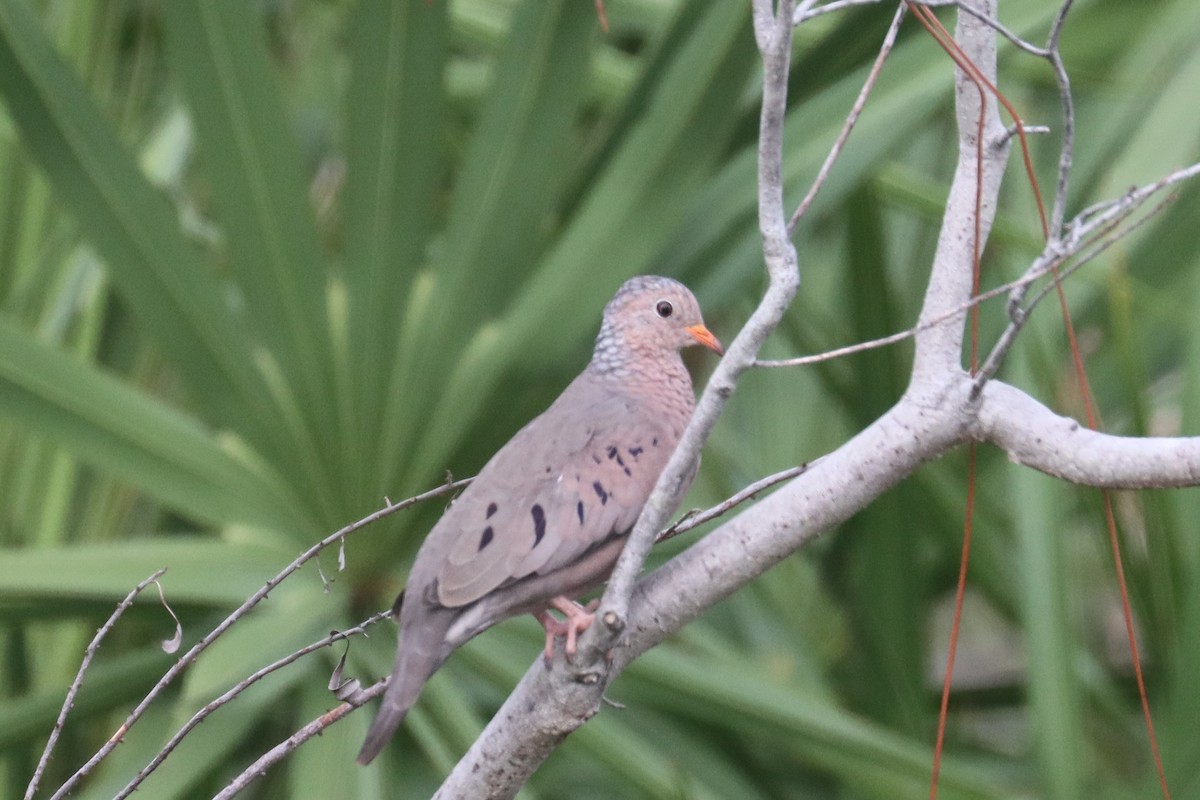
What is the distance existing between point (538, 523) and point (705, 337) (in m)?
0.39

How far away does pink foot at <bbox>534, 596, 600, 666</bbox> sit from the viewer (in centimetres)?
158

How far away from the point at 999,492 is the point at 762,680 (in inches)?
38.4

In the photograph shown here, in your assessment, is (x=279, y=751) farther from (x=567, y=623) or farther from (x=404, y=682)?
(x=567, y=623)

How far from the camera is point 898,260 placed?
12.1 feet

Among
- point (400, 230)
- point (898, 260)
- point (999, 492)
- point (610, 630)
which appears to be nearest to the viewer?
point (610, 630)

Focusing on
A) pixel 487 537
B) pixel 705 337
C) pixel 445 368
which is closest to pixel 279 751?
pixel 487 537

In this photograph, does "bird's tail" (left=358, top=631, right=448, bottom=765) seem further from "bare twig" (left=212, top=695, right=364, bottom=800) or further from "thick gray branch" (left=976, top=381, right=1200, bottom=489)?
"thick gray branch" (left=976, top=381, right=1200, bottom=489)

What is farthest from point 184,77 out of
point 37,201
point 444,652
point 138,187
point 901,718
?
point 901,718

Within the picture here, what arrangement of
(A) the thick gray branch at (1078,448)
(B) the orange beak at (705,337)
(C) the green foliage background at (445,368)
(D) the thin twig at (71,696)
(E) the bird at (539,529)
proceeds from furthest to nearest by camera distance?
(C) the green foliage background at (445,368) < (B) the orange beak at (705,337) < (E) the bird at (539,529) < (D) the thin twig at (71,696) < (A) the thick gray branch at (1078,448)

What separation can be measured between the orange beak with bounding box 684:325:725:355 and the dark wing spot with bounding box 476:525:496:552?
0.41m

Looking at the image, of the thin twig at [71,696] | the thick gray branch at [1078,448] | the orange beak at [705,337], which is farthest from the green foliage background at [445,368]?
the thick gray branch at [1078,448]

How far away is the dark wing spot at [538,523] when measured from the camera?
1632 mm

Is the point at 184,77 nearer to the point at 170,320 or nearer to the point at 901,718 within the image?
the point at 170,320

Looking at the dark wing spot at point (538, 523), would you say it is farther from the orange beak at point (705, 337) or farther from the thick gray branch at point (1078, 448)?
the thick gray branch at point (1078, 448)
